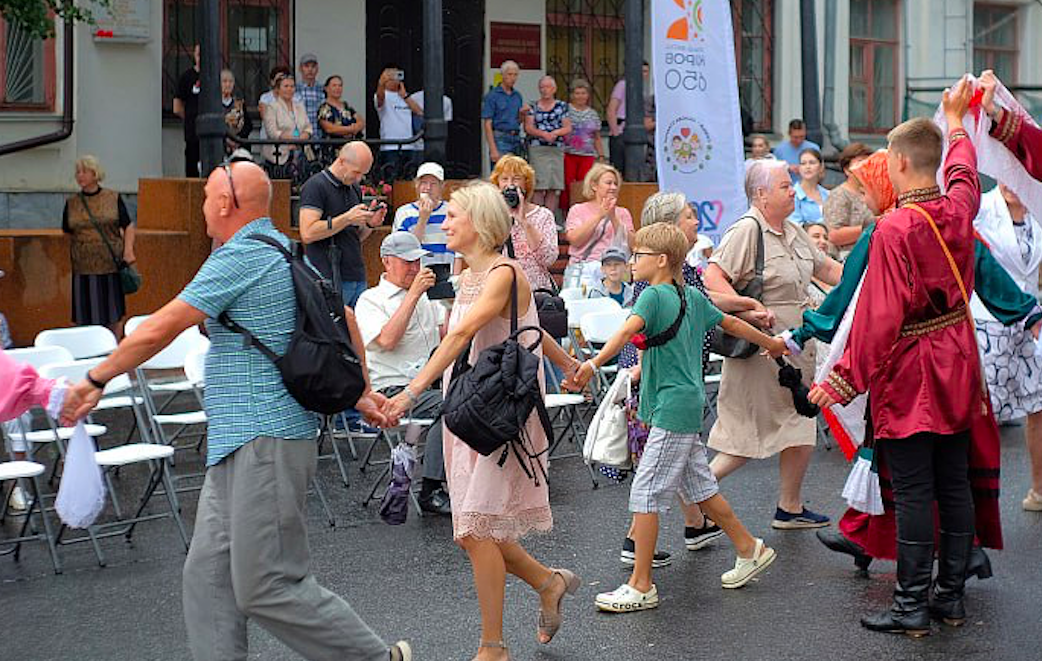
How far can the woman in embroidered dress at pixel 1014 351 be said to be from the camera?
885cm

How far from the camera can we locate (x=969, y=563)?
6703mm

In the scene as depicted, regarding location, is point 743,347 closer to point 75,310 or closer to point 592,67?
point 75,310

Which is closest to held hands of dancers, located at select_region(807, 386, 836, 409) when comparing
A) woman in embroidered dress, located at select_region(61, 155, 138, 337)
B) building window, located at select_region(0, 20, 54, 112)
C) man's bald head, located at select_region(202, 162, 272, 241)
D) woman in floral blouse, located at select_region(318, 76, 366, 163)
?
man's bald head, located at select_region(202, 162, 272, 241)

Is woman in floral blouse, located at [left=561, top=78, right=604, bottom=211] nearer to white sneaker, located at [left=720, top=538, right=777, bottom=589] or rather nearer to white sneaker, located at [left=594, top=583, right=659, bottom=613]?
white sneaker, located at [left=720, top=538, right=777, bottom=589]

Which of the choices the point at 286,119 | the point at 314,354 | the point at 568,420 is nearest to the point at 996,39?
Answer: the point at 286,119

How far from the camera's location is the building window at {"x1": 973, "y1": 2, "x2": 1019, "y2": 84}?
26.5 metres

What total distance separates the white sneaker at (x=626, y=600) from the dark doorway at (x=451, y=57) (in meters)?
13.1

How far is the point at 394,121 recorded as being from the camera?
17703 mm

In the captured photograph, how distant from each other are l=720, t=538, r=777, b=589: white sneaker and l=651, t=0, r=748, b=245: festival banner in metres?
4.29

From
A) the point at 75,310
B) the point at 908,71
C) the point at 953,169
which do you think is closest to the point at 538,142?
the point at 75,310

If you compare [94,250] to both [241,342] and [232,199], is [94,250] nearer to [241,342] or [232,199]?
[232,199]

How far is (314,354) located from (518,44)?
53.0 feet

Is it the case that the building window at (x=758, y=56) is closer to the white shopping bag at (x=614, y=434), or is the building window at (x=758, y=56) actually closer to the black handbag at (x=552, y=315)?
the black handbag at (x=552, y=315)

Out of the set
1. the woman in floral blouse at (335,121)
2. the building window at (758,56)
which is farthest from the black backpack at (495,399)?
the building window at (758,56)
